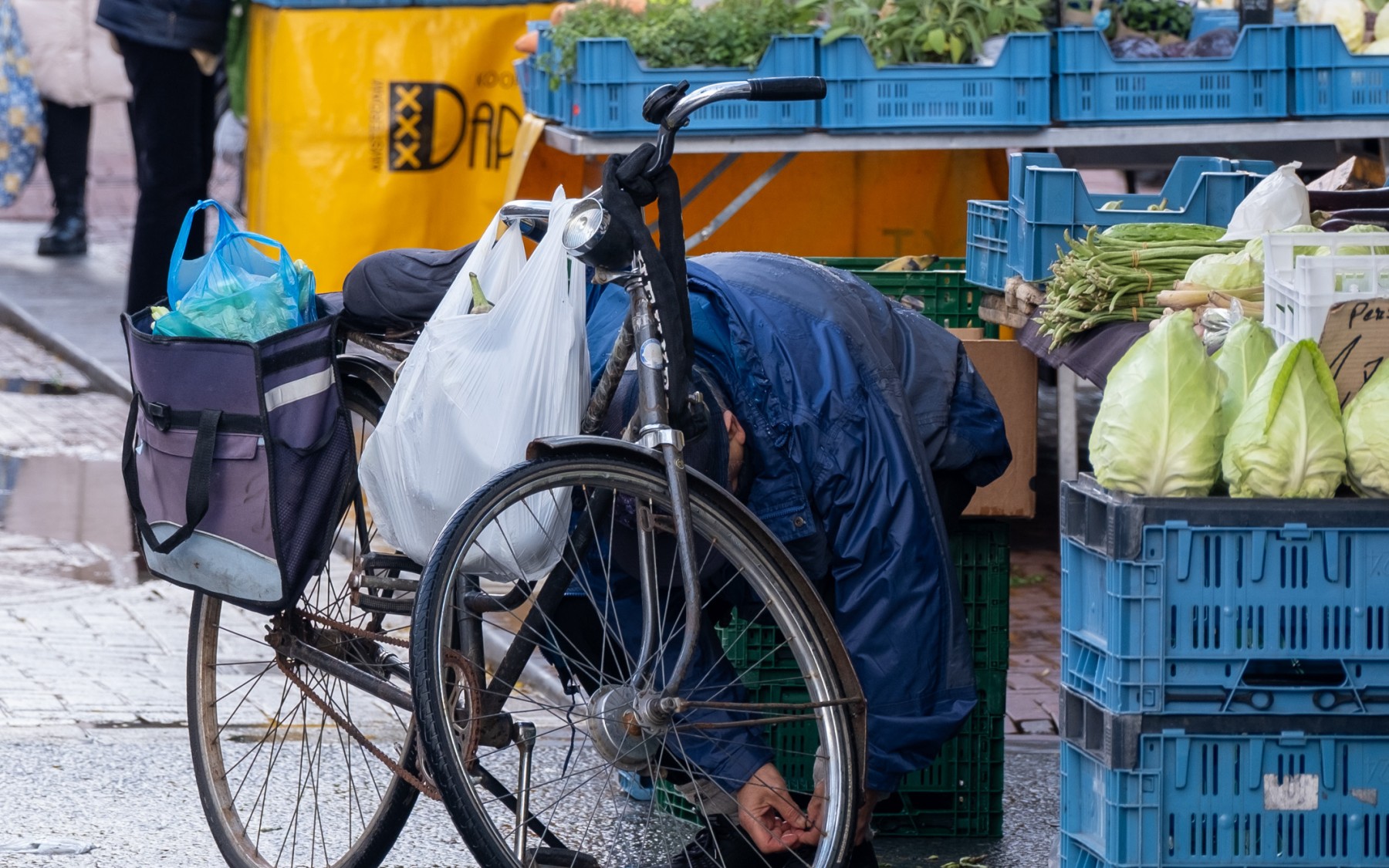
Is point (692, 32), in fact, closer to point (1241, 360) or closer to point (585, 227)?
point (585, 227)

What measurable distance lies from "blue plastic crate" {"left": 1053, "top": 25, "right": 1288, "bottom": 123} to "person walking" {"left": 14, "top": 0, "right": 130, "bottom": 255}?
6411 mm

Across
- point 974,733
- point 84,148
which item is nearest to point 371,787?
point 974,733

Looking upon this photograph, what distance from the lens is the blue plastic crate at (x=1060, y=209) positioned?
3963 mm

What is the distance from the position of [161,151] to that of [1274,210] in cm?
536

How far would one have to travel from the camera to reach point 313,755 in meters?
4.13

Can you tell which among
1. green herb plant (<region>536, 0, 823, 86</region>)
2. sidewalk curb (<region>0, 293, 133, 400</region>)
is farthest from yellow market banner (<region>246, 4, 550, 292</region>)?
green herb plant (<region>536, 0, 823, 86</region>)

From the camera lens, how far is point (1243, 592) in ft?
8.21

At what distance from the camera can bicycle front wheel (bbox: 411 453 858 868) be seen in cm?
271

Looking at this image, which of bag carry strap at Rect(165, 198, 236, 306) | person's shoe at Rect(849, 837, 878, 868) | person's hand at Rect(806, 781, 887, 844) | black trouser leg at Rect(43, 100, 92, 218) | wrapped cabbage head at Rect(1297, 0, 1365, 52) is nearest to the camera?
person's hand at Rect(806, 781, 887, 844)

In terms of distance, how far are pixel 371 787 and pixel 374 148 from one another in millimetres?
3917

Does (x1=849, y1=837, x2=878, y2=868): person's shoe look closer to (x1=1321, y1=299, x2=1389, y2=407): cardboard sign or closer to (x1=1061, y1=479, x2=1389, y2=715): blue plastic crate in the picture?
(x1=1061, y1=479, x2=1389, y2=715): blue plastic crate

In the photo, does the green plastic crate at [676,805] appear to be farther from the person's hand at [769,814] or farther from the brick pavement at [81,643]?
the brick pavement at [81,643]

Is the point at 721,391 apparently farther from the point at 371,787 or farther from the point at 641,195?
the point at 371,787

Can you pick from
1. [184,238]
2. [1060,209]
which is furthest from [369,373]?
[1060,209]
